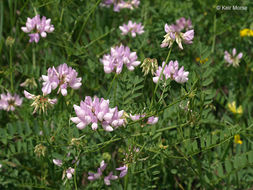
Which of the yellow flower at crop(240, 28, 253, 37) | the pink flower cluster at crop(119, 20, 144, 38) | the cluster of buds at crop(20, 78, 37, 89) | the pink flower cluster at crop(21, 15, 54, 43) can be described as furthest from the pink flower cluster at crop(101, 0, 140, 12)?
the cluster of buds at crop(20, 78, 37, 89)

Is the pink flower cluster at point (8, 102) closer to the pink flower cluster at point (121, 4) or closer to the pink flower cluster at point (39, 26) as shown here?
the pink flower cluster at point (39, 26)

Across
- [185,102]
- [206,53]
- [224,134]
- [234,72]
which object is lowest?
[224,134]

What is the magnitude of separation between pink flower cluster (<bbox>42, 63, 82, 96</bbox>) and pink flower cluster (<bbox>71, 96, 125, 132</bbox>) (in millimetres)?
203

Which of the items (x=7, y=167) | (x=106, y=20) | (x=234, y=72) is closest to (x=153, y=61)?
(x=7, y=167)

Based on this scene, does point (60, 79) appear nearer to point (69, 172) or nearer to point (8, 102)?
point (69, 172)

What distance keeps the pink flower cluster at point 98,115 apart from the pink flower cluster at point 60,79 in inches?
8.0

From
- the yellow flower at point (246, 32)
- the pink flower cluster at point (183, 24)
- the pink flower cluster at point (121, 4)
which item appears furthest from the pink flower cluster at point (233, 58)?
the pink flower cluster at point (121, 4)

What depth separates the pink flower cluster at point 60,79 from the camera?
1.60 metres

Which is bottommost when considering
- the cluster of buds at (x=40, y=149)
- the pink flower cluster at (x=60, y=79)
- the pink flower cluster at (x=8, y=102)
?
the cluster of buds at (x=40, y=149)

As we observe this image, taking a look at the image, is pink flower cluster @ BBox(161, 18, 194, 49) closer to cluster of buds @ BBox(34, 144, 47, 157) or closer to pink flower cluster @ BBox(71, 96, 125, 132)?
pink flower cluster @ BBox(71, 96, 125, 132)

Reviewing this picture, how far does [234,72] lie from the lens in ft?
9.26

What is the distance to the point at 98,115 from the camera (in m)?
1.42

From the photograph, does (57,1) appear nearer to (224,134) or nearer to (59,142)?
(59,142)

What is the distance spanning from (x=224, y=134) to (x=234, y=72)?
123 centimetres
